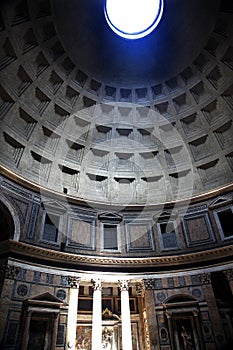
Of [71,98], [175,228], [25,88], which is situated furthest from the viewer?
[71,98]

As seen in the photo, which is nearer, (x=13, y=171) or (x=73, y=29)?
(x=13, y=171)

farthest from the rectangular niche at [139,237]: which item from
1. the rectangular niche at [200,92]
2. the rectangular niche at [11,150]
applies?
the rectangular niche at [200,92]

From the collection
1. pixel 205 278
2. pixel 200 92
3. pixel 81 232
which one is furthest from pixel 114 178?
pixel 205 278

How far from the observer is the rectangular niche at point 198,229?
15.8m

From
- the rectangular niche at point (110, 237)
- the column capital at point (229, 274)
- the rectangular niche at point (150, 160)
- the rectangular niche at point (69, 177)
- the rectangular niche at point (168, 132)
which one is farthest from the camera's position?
the rectangular niche at point (150, 160)

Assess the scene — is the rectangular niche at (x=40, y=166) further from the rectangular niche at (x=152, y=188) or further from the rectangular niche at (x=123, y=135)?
the rectangular niche at (x=152, y=188)

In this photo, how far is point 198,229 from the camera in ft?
53.5

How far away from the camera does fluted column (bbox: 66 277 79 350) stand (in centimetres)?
1238

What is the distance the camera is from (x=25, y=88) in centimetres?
1558

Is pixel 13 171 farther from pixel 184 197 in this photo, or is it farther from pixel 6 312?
pixel 184 197

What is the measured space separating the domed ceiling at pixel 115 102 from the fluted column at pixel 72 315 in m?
5.30

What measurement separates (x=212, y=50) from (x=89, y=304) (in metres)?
17.9

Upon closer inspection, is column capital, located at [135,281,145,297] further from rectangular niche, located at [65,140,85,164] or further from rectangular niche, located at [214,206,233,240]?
rectangular niche, located at [65,140,85,164]

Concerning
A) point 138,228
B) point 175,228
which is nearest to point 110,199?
point 138,228
